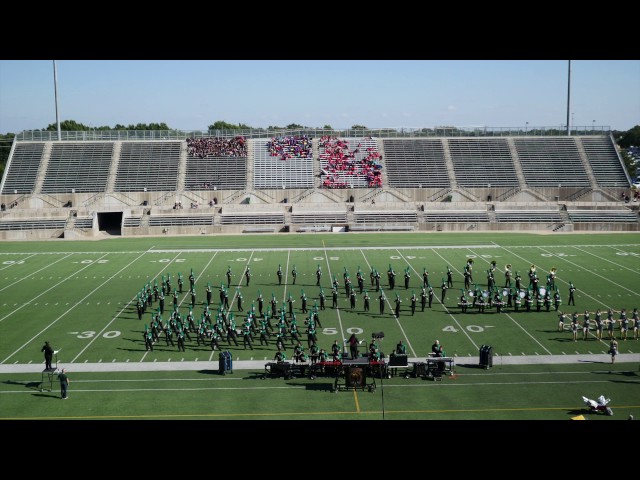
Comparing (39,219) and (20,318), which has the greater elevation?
(39,219)

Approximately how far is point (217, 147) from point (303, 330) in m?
36.0

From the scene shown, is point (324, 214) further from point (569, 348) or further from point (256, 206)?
point (569, 348)

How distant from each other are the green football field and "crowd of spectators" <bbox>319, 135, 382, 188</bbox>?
12.5 meters

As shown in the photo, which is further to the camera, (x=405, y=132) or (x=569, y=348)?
(x=405, y=132)

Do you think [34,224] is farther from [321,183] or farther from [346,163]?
[346,163]

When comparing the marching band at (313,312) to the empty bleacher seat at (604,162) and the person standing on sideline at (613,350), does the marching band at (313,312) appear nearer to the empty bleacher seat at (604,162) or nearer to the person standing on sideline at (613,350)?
the person standing on sideline at (613,350)

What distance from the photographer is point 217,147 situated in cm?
5431

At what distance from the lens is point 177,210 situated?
4588cm

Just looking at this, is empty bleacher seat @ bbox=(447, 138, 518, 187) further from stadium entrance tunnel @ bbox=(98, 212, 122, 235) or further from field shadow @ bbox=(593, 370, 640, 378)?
field shadow @ bbox=(593, 370, 640, 378)

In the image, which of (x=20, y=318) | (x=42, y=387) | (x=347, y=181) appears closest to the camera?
(x=42, y=387)

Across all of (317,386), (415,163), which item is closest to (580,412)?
(317,386)

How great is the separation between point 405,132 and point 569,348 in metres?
39.9
